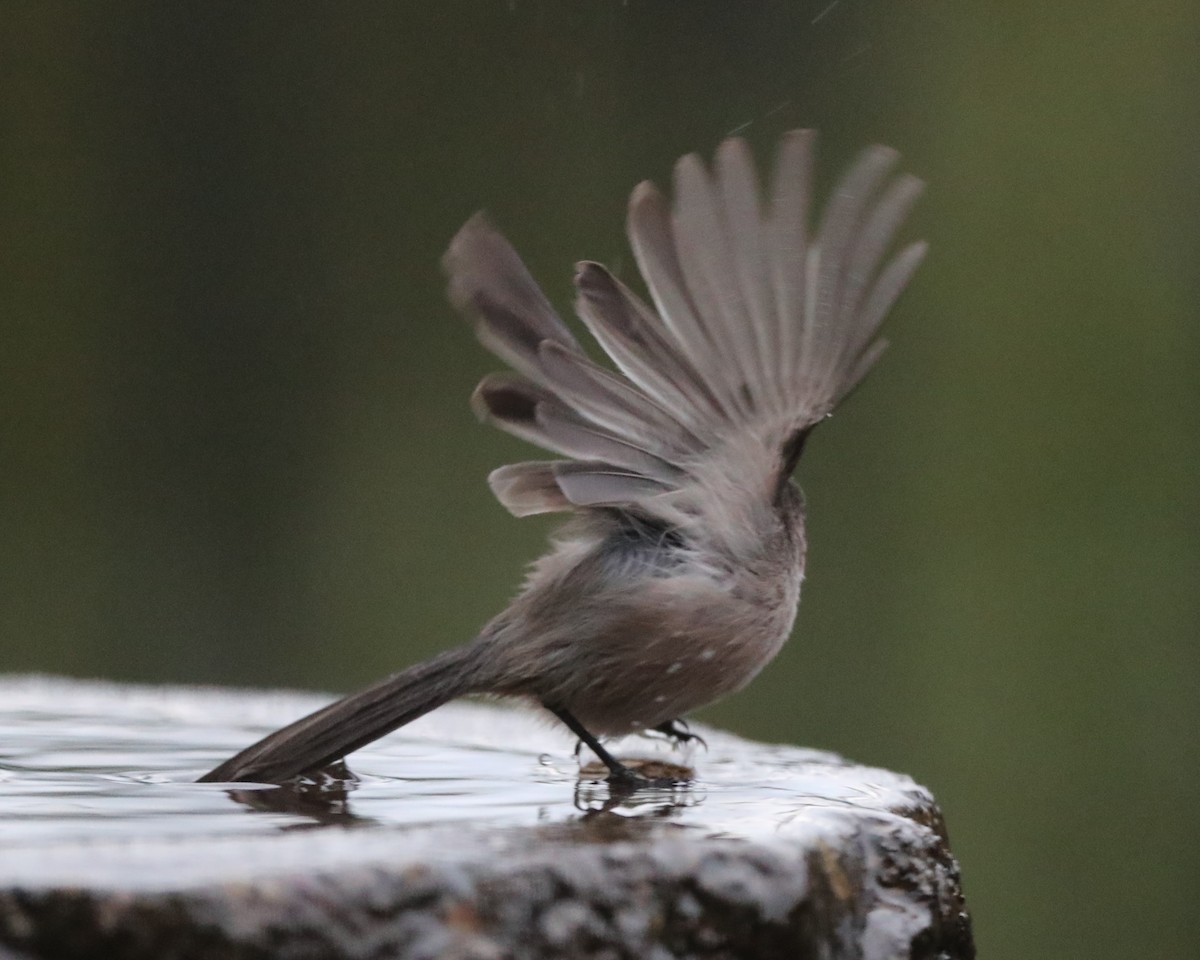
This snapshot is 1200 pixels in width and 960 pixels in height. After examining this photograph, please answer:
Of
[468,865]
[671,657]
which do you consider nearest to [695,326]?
[671,657]

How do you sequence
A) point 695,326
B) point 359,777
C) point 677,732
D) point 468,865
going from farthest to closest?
point 677,732
point 695,326
point 359,777
point 468,865

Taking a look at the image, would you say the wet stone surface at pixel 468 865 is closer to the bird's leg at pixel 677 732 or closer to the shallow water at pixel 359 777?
the shallow water at pixel 359 777

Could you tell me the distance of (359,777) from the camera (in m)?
2.81

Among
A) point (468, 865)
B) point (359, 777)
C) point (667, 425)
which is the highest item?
point (667, 425)

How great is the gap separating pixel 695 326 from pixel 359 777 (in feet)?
3.22

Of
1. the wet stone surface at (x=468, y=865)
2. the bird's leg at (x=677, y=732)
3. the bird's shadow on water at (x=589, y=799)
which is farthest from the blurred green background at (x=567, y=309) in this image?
the wet stone surface at (x=468, y=865)

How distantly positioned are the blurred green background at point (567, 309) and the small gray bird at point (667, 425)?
4102mm

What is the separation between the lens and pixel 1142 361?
765cm

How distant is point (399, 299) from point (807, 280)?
22.3ft

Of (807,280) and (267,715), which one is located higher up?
(807,280)

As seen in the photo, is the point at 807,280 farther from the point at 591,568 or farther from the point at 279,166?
the point at 279,166

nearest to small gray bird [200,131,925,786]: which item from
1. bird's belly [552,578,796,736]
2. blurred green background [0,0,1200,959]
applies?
bird's belly [552,578,796,736]

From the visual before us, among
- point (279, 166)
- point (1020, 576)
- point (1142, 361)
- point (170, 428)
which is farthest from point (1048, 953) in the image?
point (279, 166)

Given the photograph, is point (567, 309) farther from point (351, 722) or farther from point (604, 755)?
point (351, 722)
